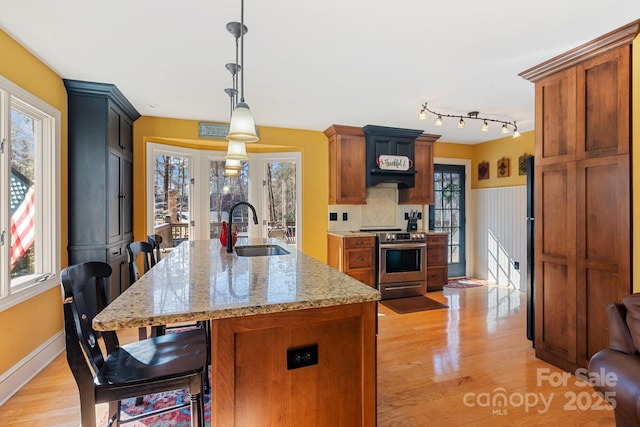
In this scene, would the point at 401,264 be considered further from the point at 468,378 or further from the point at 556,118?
the point at 556,118

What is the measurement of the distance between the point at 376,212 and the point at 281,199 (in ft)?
5.15

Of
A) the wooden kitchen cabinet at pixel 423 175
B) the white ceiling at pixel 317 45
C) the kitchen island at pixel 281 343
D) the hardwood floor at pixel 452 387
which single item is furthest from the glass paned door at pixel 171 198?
the wooden kitchen cabinet at pixel 423 175

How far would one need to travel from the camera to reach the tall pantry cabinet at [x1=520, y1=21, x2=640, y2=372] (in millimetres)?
2068

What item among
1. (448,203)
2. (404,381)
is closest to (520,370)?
(404,381)

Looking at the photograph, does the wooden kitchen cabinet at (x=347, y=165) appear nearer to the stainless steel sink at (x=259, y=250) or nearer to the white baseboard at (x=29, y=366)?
the stainless steel sink at (x=259, y=250)

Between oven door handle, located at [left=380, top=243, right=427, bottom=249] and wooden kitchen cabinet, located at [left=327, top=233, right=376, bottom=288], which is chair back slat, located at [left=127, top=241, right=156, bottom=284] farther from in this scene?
oven door handle, located at [left=380, top=243, right=427, bottom=249]

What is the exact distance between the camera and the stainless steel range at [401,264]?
4430 mm

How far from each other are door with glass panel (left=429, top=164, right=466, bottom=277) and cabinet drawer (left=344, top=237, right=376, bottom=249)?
1.71 metres

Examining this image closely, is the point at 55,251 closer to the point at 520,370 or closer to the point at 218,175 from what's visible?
the point at 218,175

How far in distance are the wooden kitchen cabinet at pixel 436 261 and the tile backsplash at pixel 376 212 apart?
1.91 feet

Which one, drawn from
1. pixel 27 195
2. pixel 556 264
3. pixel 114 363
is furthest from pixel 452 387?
pixel 27 195

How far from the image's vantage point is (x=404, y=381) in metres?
2.29

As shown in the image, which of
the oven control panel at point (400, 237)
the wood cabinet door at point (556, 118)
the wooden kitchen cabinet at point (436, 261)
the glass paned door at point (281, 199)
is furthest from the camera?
the wooden kitchen cabinet at point (436, 261)

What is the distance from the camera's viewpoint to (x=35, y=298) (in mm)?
2496
